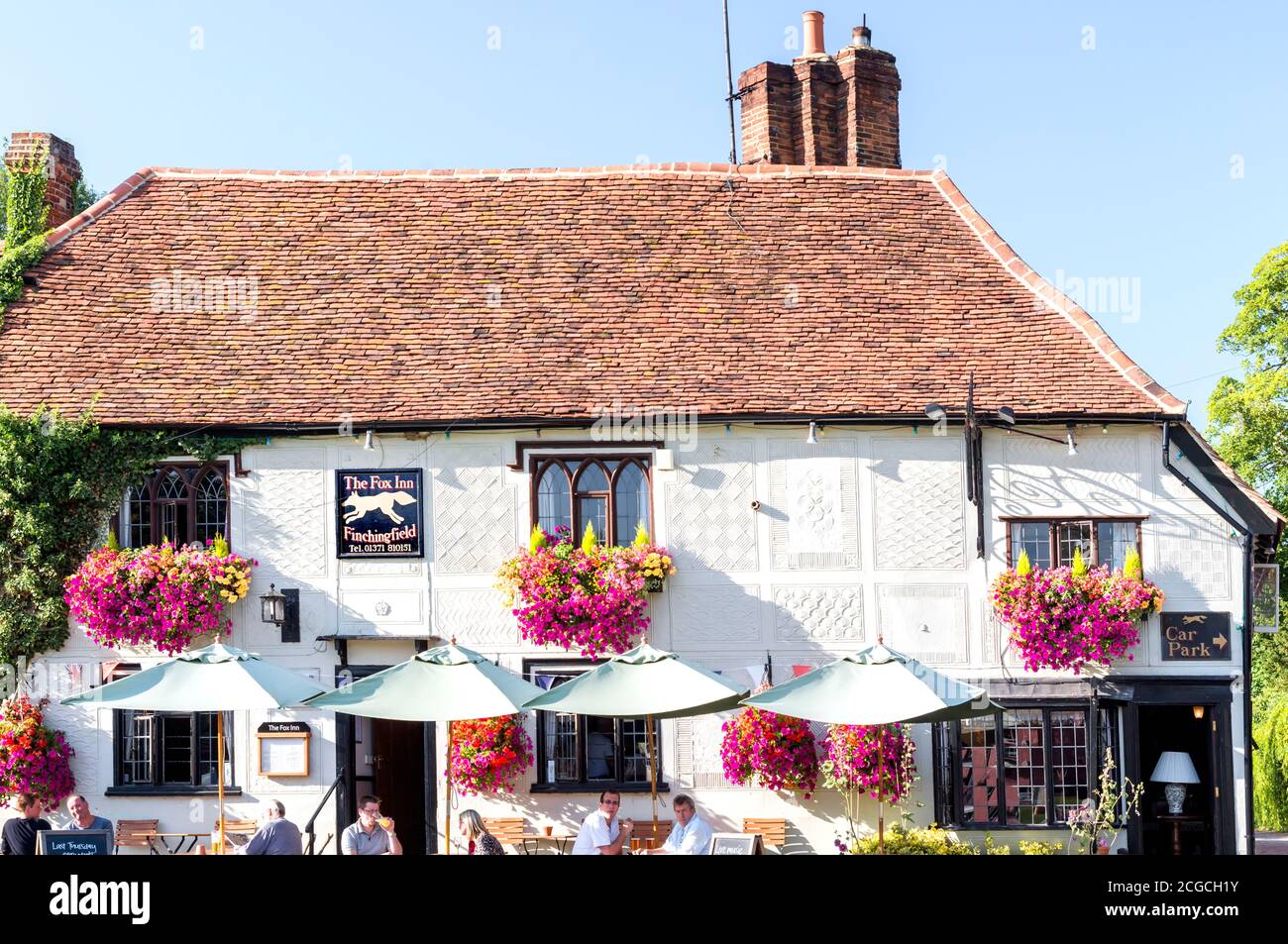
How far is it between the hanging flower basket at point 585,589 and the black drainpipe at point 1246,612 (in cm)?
560

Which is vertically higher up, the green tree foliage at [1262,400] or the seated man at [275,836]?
the green tree foliage at [1262,400]

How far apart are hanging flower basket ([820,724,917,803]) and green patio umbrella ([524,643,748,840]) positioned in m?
2.85

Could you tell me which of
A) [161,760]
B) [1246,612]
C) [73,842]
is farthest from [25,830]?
[1246,612]

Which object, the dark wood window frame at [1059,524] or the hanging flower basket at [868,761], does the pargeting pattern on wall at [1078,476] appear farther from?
the hanging flower basket at [868,761]

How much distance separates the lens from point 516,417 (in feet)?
51.4

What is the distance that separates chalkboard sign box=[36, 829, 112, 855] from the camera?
11.0 metres

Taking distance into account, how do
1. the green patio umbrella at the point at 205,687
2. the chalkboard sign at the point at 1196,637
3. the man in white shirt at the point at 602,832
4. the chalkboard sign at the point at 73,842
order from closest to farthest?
the chalkboard sign at the point at 73,842, the green patio umbrella at the point at 205,687, the man in white shirt at the point at 602,832, the chalkboard sign at the point at 1196,637

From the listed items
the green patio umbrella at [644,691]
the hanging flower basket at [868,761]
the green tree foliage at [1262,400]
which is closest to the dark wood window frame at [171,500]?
the green patio umbrella at [644,691]

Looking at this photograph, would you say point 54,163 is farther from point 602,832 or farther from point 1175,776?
point 1175,776

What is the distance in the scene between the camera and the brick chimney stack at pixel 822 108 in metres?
20.3

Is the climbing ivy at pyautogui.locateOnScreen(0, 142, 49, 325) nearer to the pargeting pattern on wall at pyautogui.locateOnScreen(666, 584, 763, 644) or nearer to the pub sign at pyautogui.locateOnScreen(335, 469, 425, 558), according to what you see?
the pub sign at pyautogui.locateOnScreen(335, 469, 425, 558)

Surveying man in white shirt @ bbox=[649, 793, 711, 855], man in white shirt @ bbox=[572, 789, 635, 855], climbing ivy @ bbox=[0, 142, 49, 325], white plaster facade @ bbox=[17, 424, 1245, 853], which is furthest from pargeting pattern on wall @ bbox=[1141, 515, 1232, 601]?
climbing ivy @ bbox=[0, 142, 49, 325]
